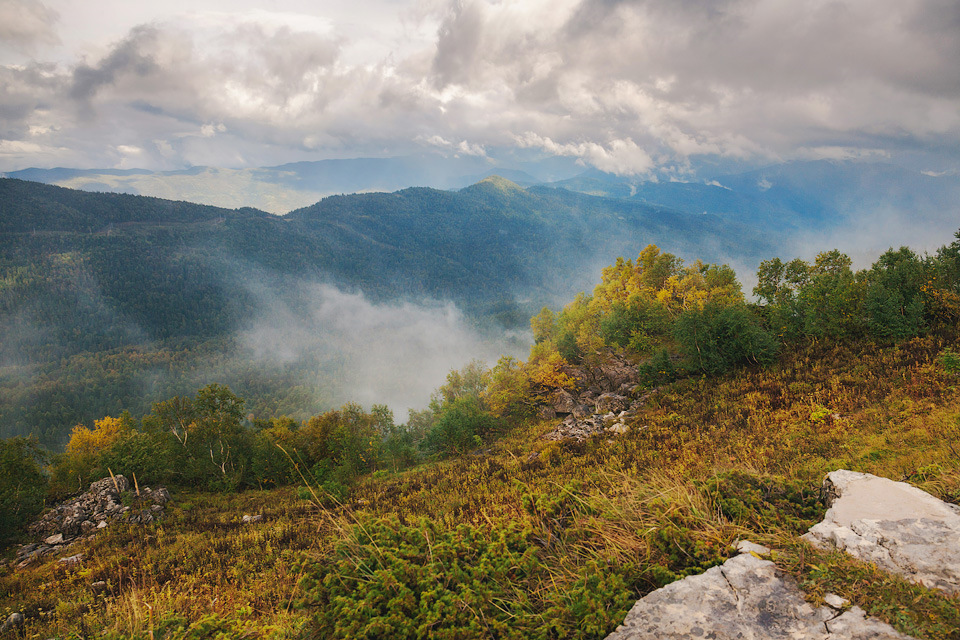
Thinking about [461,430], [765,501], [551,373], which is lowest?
[461,430]

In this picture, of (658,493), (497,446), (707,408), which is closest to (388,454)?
(497,446)

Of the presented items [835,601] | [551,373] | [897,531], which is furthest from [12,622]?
[551,373]

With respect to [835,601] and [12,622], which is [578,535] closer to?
[835,601]

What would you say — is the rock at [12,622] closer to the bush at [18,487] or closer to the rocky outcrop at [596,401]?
the bush at [18,487]

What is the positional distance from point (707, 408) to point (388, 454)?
32.4m

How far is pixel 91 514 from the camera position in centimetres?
2283

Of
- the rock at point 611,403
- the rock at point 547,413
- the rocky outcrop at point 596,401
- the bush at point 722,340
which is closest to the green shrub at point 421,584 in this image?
the rocky outcrop at point 596,401

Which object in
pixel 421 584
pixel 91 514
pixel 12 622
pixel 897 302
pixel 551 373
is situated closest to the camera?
pixel 421 584

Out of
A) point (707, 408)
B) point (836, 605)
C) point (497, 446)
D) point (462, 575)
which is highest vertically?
point (836, 605)

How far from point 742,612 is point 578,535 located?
7.96ft

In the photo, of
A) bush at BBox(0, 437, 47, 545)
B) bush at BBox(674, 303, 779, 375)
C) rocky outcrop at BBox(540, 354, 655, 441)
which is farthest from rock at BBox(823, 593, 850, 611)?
bush at BBox(0, 437, 47, 545)

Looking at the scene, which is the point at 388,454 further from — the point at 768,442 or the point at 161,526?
the point at 768,442

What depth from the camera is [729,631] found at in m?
4.24

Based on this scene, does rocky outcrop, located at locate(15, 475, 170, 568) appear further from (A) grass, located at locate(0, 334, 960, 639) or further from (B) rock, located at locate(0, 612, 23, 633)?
(B) rock, located at locate(0, 612, 23, 633)
